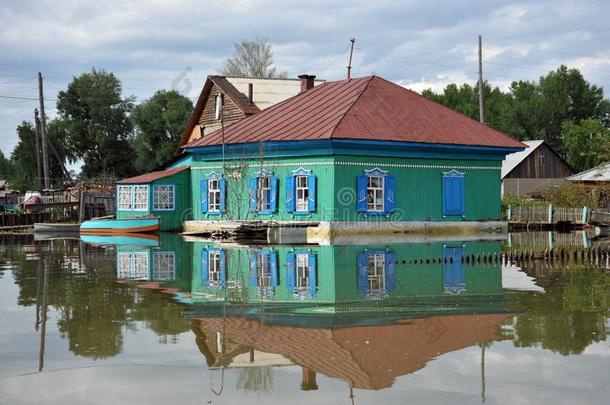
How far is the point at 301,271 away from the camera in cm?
1764

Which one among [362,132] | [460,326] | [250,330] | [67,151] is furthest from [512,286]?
[67,151]

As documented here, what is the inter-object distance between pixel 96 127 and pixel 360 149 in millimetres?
43595

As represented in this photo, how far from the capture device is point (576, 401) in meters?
6.94

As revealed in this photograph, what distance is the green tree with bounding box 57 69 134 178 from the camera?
70188 millimetres

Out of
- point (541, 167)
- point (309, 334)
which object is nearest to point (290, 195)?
point (309, 334)

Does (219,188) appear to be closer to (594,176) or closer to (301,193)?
(301,193)

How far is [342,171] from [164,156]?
1452 inches

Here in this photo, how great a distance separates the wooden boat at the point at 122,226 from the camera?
35.1 meters

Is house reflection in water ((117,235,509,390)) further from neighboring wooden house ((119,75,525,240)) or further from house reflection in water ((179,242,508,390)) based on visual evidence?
neighboring wooden house ((119,75,525,240))

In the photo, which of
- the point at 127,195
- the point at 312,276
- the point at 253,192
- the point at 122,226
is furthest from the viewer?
the point at 127,195

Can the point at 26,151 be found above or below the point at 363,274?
above

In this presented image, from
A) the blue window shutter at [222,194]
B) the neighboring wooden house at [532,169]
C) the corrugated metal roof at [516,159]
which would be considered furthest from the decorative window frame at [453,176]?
the corrugated metal roof at [516,159]

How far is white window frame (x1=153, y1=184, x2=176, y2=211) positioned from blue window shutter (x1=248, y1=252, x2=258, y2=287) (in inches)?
578

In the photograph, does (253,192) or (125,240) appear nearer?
(125,240)
